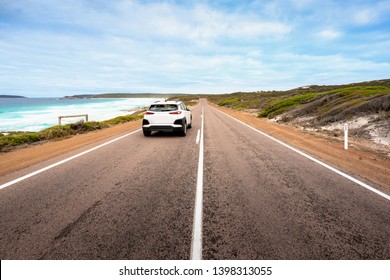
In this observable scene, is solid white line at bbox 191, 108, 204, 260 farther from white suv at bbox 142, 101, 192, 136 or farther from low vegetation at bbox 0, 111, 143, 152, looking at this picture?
Result: low vegetation at bbox 0, 111, 143, 152

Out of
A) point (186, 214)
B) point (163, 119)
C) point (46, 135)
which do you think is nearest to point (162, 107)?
point (163, 119)

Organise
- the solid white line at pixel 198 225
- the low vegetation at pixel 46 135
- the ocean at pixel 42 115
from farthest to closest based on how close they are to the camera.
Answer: the ocean at pixel 42 115
the low vegetation at pixel 46 135
the solid white line at pixel 198 225

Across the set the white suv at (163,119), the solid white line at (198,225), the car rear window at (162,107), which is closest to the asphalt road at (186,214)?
the solid white line at (198,225)

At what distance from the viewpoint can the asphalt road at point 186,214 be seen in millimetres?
2770

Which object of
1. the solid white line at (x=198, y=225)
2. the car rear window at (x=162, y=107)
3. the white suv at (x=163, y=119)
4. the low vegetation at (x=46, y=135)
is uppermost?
the car rear window at (x=162, y=107)

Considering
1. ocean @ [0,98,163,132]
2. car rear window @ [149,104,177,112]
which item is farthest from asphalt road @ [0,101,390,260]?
ocean @ [0,98,163,132]

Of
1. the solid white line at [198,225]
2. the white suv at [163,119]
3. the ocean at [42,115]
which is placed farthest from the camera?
the ocean at [42,115]

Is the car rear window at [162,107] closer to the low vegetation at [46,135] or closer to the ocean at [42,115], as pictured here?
the low vegetation at [46,135]

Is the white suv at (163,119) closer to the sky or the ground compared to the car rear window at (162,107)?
closer to the ground

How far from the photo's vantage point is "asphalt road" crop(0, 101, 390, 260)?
9.09 ft

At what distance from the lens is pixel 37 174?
563 cm
